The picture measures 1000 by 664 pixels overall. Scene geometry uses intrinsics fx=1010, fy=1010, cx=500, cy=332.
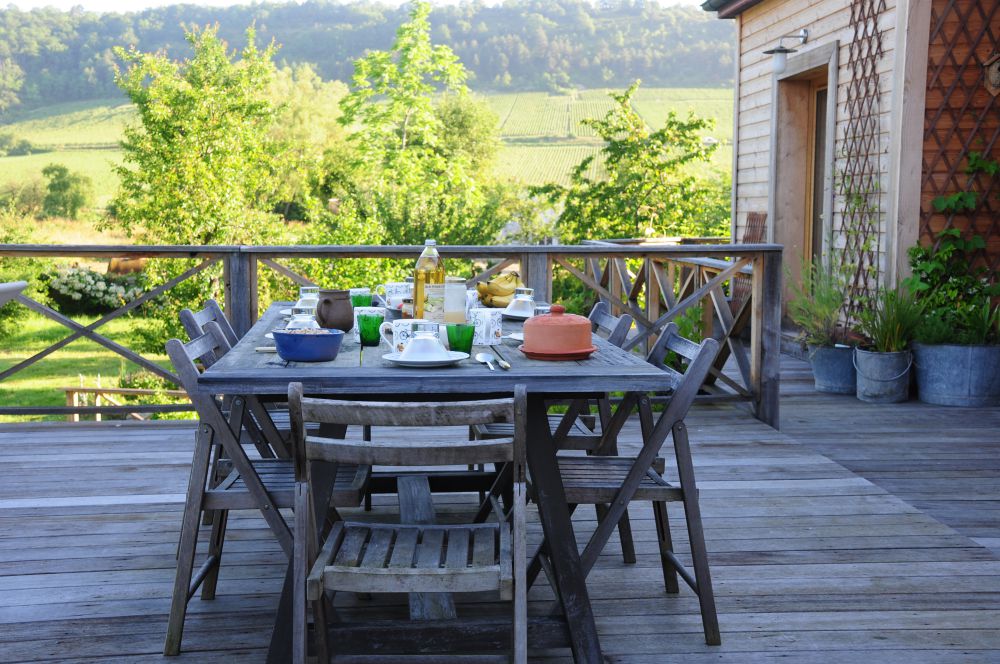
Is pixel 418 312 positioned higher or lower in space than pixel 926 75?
lower

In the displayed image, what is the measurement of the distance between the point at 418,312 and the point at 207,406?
0.82 meters

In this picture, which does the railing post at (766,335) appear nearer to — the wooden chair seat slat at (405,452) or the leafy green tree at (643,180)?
the wooden chair seat slat at (405,452)

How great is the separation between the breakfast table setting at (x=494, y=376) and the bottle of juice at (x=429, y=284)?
0.20 m

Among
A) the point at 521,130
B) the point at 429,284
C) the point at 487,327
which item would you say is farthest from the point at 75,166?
the point at 487,327

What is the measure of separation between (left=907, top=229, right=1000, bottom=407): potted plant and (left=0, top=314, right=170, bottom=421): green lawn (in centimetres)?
1671

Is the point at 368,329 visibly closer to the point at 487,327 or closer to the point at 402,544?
the point at 487,327

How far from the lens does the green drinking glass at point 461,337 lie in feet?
8.80

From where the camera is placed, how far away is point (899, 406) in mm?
5855

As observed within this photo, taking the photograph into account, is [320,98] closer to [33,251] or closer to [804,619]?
[33,251]

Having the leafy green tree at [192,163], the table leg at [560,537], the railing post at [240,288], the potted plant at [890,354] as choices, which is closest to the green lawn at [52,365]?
the leafy green tree at [192,163]

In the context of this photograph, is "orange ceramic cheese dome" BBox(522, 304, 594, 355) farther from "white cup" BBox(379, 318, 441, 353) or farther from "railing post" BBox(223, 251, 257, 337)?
"railing post" BBox(223, 251, 257, 337)

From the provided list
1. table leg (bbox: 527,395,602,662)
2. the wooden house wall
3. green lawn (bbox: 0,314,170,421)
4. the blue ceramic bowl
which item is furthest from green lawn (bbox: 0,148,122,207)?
table leg (bbox: 527,395,602,662)

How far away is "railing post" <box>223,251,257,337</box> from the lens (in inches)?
198

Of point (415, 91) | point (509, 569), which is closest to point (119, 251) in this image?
point (509, 569)
